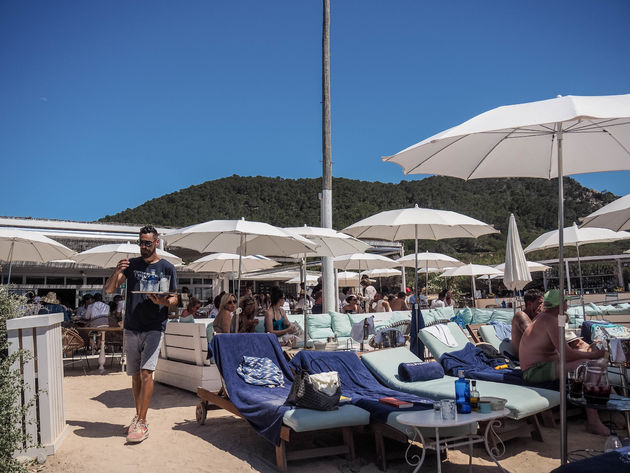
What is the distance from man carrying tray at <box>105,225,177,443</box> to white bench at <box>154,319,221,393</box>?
6.51 feet

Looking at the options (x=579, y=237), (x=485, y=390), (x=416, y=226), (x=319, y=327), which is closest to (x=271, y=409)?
(x=485, y=390)

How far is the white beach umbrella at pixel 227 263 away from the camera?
13053 millimetres

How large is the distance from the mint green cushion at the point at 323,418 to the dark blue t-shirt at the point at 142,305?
1.52 meters

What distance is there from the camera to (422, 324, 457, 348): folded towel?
6688 mm

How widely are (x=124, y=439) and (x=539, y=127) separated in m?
4.56

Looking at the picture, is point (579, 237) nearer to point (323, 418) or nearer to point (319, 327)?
point (319, 327)

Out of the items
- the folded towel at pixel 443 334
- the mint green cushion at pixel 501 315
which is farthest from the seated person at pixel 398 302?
the folded towel at pixel 443 334

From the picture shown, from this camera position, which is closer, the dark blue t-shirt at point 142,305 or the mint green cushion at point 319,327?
the dark blue t-shirt at point 142,305

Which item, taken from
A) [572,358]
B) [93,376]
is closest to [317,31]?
[93,376]

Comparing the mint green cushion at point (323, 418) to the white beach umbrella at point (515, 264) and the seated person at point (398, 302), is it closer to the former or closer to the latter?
the white beach umbrella at point (515, 264)

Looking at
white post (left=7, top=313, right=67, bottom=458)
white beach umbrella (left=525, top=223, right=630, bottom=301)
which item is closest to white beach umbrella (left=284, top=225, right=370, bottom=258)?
white beach umbrella (left=525, top=223, right=630, bottom=301)

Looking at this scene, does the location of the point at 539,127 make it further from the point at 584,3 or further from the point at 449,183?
the point at 449,183

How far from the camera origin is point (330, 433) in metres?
5.36

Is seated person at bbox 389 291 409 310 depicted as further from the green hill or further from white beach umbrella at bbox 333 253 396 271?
the green hill
